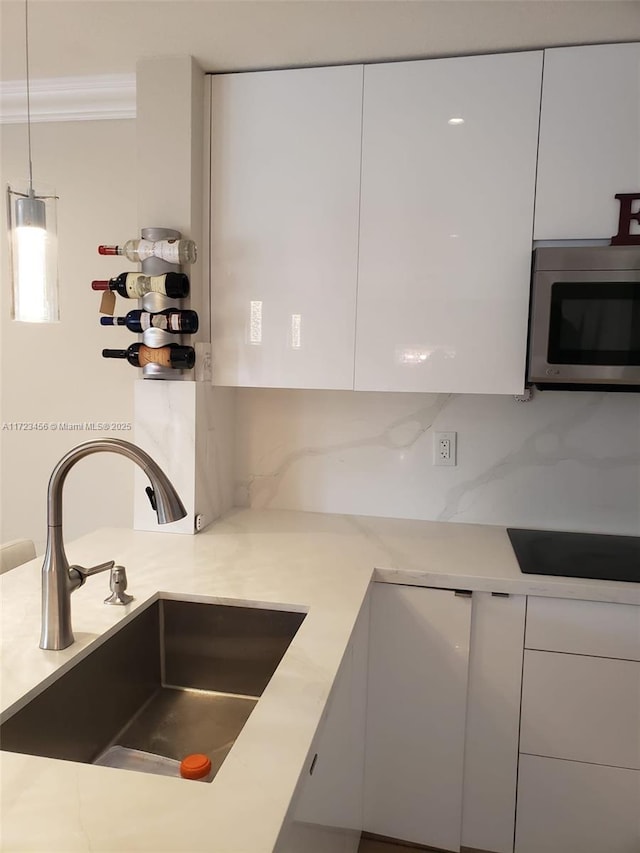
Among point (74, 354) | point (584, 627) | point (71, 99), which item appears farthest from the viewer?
point (74, 354)

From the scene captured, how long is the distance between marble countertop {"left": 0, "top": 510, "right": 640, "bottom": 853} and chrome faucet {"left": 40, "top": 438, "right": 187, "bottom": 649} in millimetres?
51

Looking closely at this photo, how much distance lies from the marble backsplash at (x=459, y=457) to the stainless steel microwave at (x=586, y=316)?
379mm

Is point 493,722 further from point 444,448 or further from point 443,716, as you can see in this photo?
point 444,448

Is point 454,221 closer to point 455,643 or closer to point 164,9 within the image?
→ point 164,9

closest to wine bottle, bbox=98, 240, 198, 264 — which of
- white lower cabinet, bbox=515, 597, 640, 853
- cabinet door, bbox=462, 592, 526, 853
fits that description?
cabinet door, bbox=462, 592, 526, 853

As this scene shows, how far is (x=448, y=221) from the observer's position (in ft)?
5.55

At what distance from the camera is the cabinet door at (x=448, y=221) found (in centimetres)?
164

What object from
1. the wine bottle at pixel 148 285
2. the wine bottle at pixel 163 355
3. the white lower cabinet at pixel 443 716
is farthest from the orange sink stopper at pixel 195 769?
the wine bottle at pixel 148 285

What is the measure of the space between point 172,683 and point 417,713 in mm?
655

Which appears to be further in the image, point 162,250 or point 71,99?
point 71,99

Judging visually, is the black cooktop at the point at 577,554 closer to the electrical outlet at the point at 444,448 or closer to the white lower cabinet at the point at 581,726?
the white lower cabinet at the point at 581,726

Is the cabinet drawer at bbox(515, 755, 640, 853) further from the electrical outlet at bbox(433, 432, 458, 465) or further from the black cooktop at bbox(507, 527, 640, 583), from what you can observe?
the electrical outlet at bbox(433, 432, 458, 465)

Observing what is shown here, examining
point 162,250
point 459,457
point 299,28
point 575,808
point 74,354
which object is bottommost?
point 575,808

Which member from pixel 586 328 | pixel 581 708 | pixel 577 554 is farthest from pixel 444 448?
pixel 581 708
